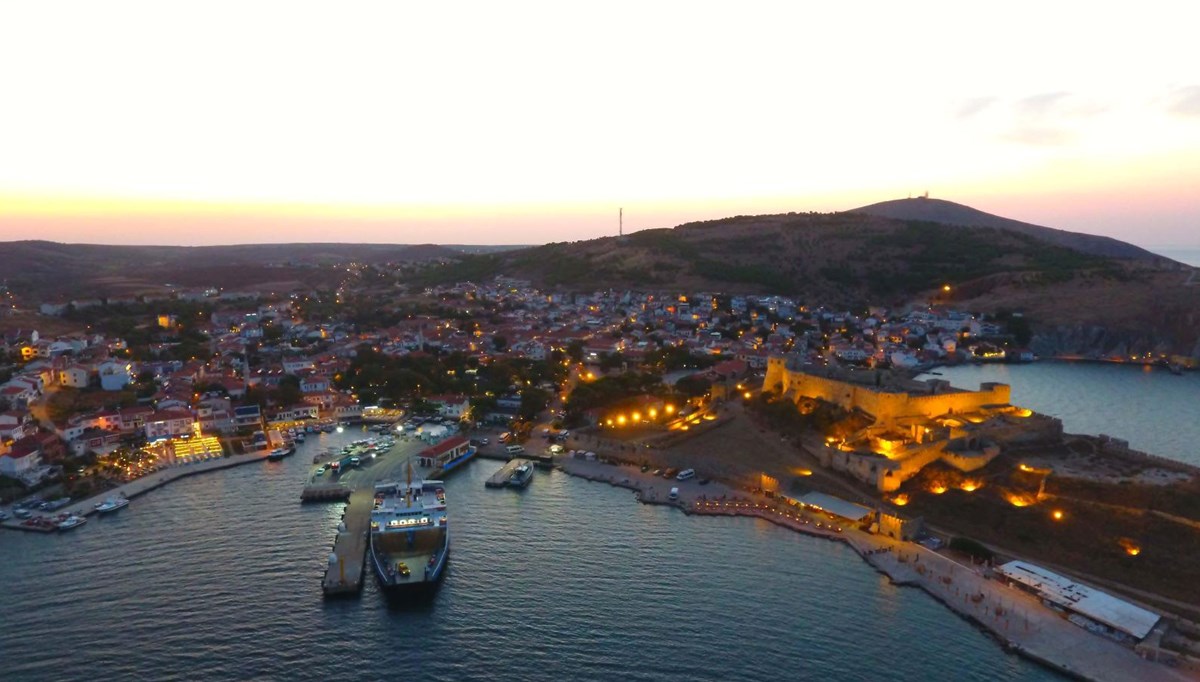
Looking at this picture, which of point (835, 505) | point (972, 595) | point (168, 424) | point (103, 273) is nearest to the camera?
point (972, 595)

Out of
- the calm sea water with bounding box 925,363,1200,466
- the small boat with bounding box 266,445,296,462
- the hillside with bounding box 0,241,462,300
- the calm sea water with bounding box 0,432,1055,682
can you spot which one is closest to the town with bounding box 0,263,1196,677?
the small boat with bounding box 266,445,296,462

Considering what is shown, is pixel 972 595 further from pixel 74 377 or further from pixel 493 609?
pixel 74 377

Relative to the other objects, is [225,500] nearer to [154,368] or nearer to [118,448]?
[118,448]

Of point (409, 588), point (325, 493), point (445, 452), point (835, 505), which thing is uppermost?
point (835, 505)

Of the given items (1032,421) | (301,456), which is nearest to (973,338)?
(1032,421)

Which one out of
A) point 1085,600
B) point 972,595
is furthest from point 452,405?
point 1085,600

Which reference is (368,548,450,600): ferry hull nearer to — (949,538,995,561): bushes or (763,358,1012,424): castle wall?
(949,538,995,561): bushes

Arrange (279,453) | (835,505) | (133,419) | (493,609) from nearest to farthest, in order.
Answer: (493,609), (835,505), (279,453), (133,419)
